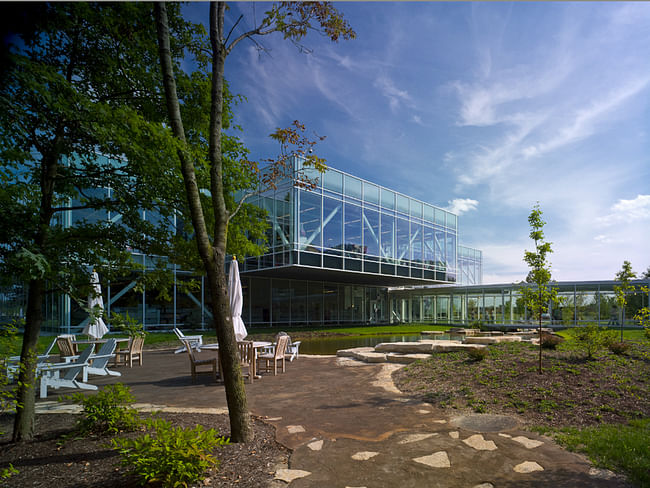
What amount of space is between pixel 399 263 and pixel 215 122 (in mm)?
25747

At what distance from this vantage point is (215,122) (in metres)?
4.46

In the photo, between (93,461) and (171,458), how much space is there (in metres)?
1.27

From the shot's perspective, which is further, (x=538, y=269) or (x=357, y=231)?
(x=357, y=231)

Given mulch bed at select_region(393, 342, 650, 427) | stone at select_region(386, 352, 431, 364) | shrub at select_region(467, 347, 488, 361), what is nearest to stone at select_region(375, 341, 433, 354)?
stone at select_region(386, 352, 431, 364)

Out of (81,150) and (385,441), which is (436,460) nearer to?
(385,441)

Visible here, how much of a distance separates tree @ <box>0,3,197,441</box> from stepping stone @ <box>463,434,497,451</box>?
4405 millimetres

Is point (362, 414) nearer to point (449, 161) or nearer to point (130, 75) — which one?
point (130, 75)

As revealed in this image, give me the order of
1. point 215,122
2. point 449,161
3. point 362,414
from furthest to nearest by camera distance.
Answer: point 449,161 → point 362,414 → point 215,122

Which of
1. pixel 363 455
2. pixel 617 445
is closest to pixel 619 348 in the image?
pixel 617 445

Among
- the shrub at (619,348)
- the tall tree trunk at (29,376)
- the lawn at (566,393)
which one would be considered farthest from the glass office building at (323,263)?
the tall tree trunk at (29,376)

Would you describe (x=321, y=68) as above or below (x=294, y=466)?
above

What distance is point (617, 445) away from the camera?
406 centimetres

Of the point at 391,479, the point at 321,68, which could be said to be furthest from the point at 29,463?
the point at 321,68

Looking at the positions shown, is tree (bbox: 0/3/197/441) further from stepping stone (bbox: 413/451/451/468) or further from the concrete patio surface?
stepping stone (bbox: 413/451/451/468)
